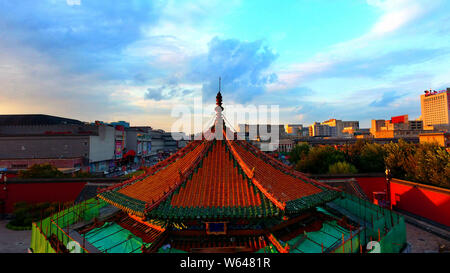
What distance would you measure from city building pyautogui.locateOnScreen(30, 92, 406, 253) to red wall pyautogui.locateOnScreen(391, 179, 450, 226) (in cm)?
1321

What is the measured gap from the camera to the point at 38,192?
19891 millimetres

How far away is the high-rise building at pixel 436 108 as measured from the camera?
331 feet

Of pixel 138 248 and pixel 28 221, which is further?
pixel 28 221

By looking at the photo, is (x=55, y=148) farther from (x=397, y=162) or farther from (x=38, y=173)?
(x=397, y=162)

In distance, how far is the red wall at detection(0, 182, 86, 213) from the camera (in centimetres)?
1983

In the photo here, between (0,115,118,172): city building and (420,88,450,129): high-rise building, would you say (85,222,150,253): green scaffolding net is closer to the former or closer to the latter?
(0,115,118,172): city building

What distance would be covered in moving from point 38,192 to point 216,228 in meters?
22.3

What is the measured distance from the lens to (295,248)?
245 inches

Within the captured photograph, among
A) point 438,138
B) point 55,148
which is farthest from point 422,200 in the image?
point 55,148

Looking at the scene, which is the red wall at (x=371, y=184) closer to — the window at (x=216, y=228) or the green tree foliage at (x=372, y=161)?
the green tree foliage at (x=372, y=161)

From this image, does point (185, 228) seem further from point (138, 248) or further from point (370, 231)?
point (370, 231)
